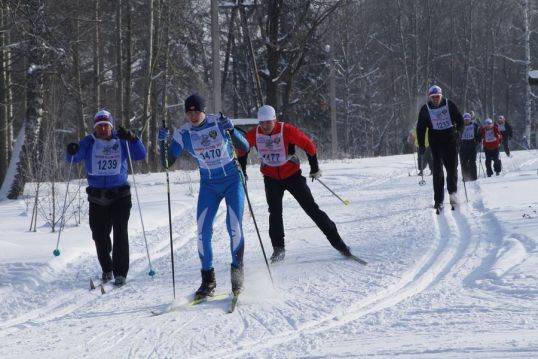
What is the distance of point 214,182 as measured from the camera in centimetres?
629

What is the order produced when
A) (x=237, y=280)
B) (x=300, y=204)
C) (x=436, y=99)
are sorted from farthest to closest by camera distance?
(x=436, y=99) → (x=300, y=204) → (x=237, y=280)

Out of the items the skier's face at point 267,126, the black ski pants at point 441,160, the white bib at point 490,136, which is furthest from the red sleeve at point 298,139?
the white bib at point 490,136

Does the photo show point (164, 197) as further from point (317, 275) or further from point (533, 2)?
point (533, 2)

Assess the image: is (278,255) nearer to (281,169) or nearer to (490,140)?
(281,169)

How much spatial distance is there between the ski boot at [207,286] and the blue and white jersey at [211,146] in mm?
917

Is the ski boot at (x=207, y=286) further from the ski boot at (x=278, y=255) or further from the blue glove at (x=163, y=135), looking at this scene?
the ski boot at (x=278, y=255)

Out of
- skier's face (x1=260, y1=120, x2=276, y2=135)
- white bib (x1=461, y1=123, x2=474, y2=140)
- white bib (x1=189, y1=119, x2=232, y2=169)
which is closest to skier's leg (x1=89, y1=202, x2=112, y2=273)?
white bib (x1=189, y1=119, x2=232, y2=169)

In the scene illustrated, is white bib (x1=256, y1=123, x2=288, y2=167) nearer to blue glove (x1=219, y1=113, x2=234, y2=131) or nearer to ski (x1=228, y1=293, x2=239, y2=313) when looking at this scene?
blue glove (x1=219, y1=113, x2=234, y2=131)

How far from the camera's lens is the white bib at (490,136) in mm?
18312

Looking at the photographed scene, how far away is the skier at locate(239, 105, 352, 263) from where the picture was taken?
24.3ft

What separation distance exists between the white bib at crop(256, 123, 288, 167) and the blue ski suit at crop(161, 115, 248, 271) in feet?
3.87

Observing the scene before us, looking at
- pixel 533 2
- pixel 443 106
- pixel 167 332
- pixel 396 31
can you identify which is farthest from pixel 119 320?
pixel 533 2

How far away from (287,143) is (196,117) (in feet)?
5.20

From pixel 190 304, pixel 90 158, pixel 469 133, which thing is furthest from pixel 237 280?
pixel 469 133
